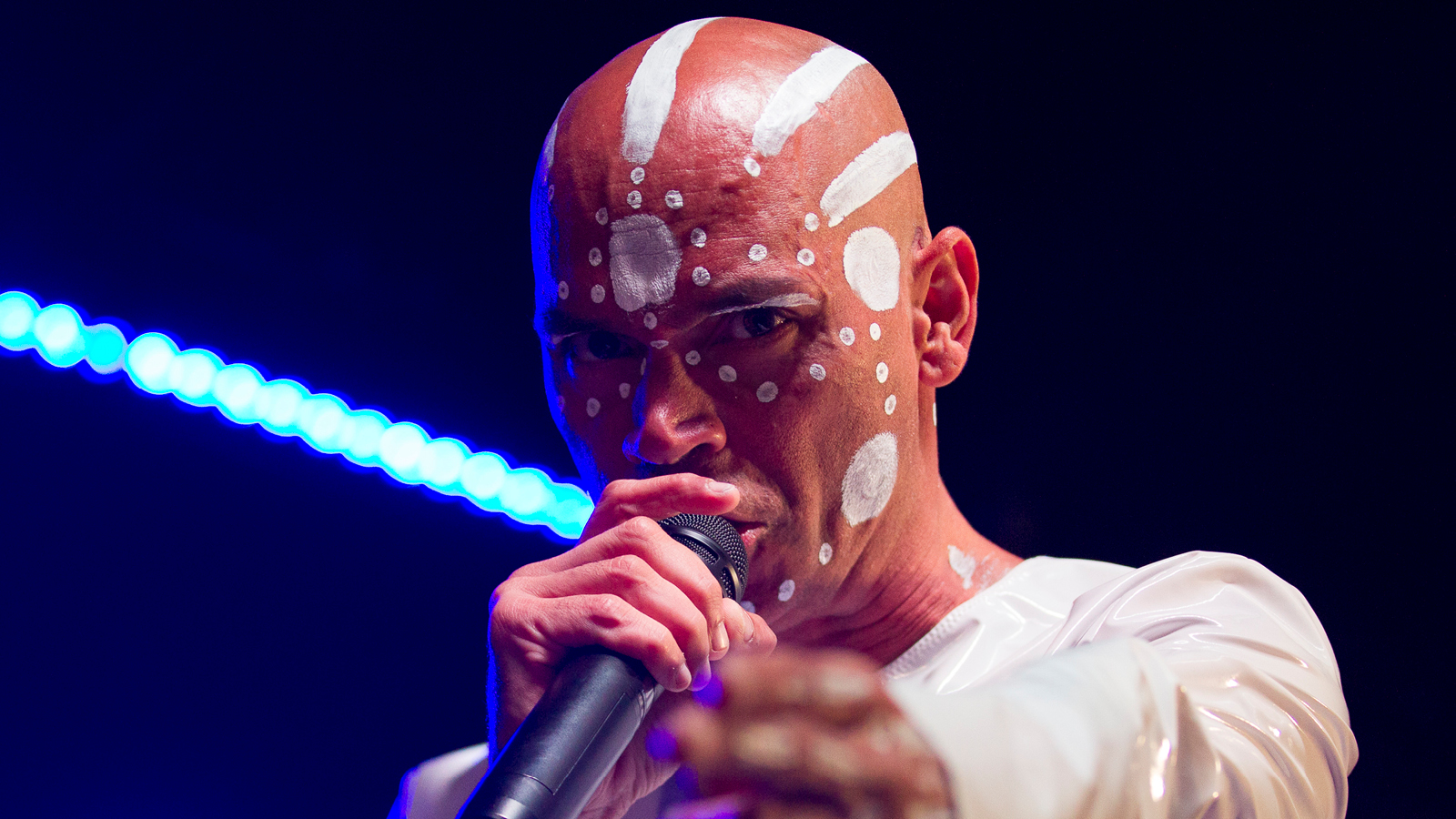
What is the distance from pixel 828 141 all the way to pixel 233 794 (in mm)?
1915

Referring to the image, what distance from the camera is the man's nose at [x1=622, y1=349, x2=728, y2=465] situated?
3.84 feet

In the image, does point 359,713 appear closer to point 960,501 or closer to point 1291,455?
point 960,501

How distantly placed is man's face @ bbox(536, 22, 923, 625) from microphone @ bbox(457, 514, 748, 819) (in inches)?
15.1

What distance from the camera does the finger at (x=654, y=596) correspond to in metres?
0.86

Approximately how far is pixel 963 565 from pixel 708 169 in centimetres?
64

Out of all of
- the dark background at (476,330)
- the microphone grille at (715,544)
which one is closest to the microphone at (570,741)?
the microphone grille at (715,544)

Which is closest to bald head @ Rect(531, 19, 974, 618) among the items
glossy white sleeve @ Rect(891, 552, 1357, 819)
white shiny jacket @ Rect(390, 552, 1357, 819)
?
white shiny jacket @ Rect(390, 552, 1357, 819)

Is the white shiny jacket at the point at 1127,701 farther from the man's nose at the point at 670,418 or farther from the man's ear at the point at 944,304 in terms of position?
the man's nose at the point at 670,418

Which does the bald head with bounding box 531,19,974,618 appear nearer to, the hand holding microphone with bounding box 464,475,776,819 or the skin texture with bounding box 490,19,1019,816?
the skin texture with bounding box 490,19,1019,816

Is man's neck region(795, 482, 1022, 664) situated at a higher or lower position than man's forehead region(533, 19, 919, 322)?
lower

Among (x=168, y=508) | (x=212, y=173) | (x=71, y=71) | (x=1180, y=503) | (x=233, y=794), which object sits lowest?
(x=233, y=794)

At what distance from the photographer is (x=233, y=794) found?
89.0 inches

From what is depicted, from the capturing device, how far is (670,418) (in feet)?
3.87

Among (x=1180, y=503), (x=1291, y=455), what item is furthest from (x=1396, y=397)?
(x=1180, y=503)
